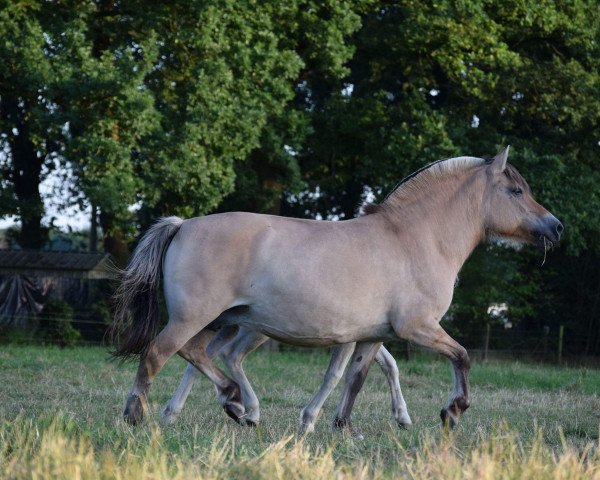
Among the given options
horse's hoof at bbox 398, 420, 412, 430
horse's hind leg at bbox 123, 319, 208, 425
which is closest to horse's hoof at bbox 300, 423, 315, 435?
horse's hoof at bbox 398, 420, 412, 430

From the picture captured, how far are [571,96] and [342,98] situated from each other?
5.15 meters

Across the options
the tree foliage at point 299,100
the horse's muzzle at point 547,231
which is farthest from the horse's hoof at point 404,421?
the tree foliage at point 299,100

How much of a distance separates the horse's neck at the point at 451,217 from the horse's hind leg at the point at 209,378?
190cm

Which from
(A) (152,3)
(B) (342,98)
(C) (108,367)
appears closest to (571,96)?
(B) (342,98)

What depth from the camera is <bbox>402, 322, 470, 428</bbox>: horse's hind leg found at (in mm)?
7293

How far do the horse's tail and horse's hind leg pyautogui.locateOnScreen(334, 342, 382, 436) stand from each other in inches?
64.0

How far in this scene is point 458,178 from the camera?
8.19 metres

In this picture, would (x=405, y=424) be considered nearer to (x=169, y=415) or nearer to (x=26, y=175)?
(x=169, y=415)

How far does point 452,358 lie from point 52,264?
60.6 ft

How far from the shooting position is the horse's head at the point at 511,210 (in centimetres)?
816

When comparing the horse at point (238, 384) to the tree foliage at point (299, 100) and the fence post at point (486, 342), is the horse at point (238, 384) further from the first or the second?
the fence post at point (486, 342)

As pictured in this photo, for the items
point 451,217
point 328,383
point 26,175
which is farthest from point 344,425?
A: point 26,175

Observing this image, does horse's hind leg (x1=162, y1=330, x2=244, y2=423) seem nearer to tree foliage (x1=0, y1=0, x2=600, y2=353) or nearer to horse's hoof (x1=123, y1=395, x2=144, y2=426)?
horse's hoof (x1=123, y1=395, x2=144, y2=426)

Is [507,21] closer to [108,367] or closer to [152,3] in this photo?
[152,3]
